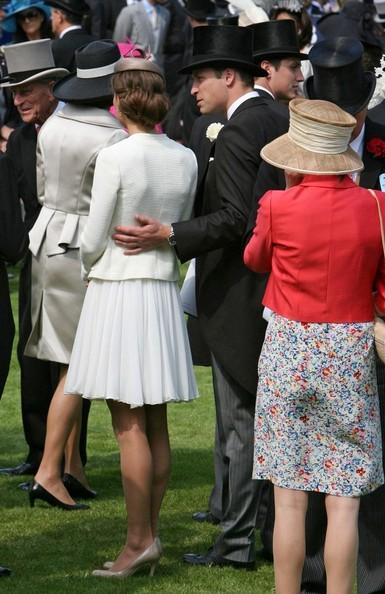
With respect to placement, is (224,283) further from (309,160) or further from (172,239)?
(309,160)

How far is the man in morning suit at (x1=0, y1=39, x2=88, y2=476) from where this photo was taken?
7.20 metres

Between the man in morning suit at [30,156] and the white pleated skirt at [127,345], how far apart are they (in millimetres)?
1646

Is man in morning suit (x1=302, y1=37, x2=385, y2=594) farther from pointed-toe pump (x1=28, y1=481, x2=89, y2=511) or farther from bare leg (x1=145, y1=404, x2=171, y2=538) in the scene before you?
pointed-toe pump (x1=28, y1=481, x2=89, y2=511)

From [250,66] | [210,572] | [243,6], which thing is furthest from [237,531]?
[243,6]

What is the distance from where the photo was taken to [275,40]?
671 centimetres

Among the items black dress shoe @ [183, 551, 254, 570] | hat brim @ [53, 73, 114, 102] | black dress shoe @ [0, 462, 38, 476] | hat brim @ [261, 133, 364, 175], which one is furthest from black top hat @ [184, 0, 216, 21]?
hat brim @ [261, 133, 364, 175]

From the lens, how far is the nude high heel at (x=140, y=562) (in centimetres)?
578

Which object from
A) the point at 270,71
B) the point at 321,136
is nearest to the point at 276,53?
the point at 270,71

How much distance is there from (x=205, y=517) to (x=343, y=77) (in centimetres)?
261

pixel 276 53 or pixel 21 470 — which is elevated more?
pixel 276 53

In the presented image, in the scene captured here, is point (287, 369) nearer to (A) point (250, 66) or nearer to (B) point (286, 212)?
(B) point (286, 212)

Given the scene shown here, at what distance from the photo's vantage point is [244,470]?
19.2ft

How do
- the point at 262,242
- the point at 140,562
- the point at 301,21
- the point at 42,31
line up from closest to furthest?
the point at 262,242 → the point at 140,562 → the point at 301,21 → the point at 42,31

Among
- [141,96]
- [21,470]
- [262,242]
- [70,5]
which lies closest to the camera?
[262,242]
